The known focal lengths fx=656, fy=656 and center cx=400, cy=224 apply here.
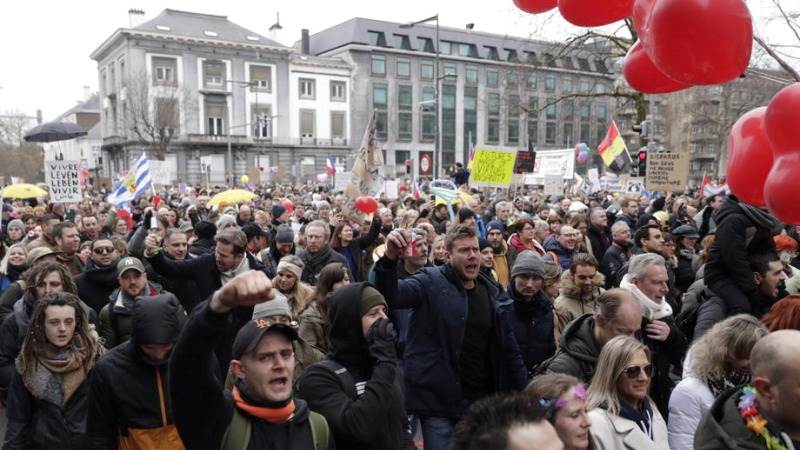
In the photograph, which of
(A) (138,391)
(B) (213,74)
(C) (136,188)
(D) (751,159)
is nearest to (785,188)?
(D) (751,159)

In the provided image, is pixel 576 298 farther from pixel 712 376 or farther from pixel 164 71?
pixel 164 71

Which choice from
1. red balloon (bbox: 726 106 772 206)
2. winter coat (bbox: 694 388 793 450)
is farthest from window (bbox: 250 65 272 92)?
winter coat (bbox: 694 388 793 450)

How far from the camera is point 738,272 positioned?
4512 millimetres

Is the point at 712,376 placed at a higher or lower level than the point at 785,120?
lower

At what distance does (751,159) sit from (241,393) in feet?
8.61

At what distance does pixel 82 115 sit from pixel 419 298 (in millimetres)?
87130

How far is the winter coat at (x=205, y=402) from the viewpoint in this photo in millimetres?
2076

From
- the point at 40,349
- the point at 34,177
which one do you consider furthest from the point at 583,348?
the point at 34,177

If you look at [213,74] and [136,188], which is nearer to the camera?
[136,188]

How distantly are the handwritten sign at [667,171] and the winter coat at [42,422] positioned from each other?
34.3 feet

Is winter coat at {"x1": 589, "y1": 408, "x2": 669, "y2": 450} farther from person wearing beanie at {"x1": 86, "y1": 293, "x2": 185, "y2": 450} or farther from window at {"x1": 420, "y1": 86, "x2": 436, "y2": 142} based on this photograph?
window at {"x1": 420, "y1": 86, "x2": 436, "y2": 142}

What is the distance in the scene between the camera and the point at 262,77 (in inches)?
2322

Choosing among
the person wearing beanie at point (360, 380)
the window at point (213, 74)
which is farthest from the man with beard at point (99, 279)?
the window at point (213, 74)

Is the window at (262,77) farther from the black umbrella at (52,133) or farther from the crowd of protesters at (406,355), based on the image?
the crowd of protesters at (406,355)
